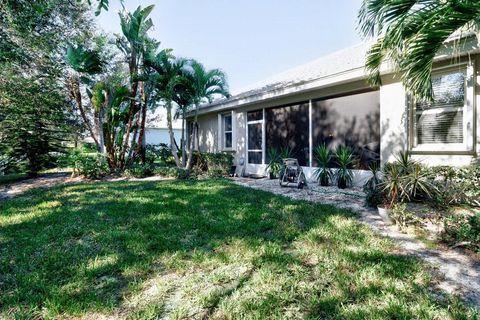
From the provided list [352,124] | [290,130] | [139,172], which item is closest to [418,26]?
[352,124]

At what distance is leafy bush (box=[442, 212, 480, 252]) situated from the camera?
3.46 metres

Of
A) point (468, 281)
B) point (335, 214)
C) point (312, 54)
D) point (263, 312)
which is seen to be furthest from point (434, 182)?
point (312, 54)

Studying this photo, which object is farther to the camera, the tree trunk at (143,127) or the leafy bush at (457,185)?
the tree trunk at (143,127)

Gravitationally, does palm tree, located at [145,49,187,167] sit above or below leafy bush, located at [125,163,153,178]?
above

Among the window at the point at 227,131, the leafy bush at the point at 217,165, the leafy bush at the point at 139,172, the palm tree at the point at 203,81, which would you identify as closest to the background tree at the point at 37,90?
the leafy bush at the point at 139,172

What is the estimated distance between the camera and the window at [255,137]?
1129 centimetres

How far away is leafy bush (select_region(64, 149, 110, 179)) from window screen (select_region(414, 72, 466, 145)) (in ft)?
34.3

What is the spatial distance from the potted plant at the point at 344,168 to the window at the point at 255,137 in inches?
158

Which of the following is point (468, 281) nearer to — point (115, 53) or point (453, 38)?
point (453, 38)

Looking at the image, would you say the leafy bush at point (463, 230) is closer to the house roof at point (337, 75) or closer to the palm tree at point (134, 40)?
the house roof at point (337, 75)

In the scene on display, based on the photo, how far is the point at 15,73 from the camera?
11.1 meters

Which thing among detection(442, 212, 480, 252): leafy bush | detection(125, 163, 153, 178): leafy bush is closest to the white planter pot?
detection(442, 212, 480, 252): leafy bush

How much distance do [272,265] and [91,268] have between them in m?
2.05

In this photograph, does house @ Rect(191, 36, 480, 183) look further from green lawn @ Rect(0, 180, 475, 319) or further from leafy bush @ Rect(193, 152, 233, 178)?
green lawn @ Rect(0, 180, 475, 319)
